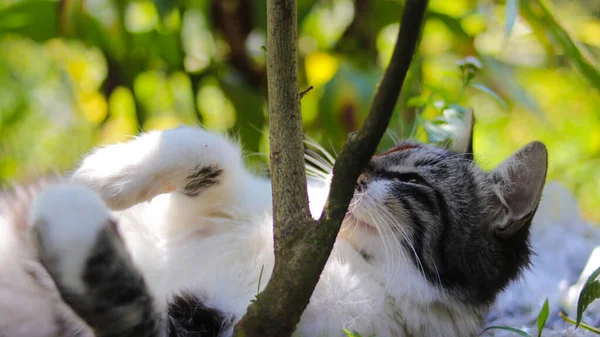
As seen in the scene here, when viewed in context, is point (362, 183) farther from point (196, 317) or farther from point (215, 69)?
point (215, 69)

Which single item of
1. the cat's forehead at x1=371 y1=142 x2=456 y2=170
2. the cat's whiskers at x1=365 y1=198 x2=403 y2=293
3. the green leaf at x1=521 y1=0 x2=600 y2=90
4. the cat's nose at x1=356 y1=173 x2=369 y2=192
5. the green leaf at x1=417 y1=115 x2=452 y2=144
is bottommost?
the cat's whiskers at x1=365 y1=198 x2=403 y2=293

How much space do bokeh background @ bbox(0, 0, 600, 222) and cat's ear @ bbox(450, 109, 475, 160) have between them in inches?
11.1

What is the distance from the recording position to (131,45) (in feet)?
6.73

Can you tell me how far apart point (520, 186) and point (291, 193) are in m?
0.51

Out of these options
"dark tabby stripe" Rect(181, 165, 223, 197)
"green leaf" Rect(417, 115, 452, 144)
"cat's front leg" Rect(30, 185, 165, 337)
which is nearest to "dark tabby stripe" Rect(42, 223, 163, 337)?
"cat's front leg" Rect(30, 185, 165, 337)

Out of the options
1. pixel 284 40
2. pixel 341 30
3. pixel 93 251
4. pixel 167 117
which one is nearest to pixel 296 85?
pixel 284 40

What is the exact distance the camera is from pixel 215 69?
6.96 feet

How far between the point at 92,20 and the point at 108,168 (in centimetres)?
A: 106

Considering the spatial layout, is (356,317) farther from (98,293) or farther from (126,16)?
(126,16)

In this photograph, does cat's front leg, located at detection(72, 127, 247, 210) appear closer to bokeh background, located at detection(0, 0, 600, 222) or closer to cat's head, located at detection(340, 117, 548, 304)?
cat's head, located at detection(340, 117, 548, 304)

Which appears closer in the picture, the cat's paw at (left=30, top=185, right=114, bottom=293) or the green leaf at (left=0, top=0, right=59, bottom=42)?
the cat's paw at (left=30, top=185, right=114, bottom=293)

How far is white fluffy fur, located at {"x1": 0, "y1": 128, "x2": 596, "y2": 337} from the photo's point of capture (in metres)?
1.00

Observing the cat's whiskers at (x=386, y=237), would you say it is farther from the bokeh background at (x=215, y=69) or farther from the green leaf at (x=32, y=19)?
the green leaf at (x=32, y=19)

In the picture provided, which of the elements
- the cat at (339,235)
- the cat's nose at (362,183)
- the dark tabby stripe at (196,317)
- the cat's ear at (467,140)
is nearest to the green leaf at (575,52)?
the cat's ear at (467,140)
